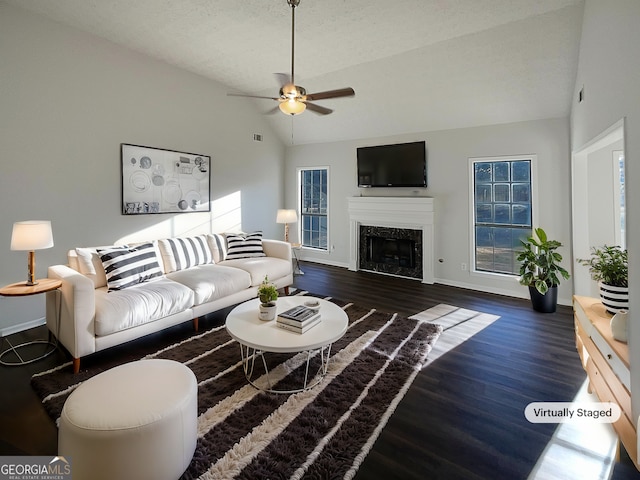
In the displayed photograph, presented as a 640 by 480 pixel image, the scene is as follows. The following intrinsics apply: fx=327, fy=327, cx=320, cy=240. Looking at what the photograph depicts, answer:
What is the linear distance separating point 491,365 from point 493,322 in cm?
109

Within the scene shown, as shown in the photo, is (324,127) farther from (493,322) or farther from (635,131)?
(635,131)

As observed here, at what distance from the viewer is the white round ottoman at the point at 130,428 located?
55.8 inches

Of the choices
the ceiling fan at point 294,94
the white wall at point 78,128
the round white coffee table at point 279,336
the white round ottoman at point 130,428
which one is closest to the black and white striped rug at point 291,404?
the round white coffee table at point 279,336

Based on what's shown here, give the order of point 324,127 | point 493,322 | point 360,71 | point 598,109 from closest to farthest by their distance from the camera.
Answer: point 598,109 → point 493,322 → point 360,71 → point 324,127

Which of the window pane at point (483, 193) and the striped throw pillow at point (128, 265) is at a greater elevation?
the window pane at point (483, 193)

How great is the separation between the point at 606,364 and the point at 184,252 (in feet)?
13.9

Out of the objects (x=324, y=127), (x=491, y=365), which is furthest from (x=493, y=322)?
(x=324, y=127)

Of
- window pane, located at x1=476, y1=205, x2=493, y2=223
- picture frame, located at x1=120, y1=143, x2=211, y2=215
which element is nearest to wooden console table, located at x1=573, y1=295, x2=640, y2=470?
window pane, located at x1=476, y1=205, x2=493, y2=223

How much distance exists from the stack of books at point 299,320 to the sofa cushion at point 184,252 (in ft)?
7.30

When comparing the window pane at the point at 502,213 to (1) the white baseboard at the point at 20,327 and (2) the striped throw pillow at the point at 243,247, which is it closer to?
(2) the striped throw pillow at the point at 243,247

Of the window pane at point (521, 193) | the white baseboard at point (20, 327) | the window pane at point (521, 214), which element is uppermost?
the window pane at point (521, 193)

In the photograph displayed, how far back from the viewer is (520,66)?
3.85 meters

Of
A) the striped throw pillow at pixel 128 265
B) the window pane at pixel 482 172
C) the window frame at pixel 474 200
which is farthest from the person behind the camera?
the window pane at pixel 482 172

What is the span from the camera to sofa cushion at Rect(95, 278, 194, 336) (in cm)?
275
